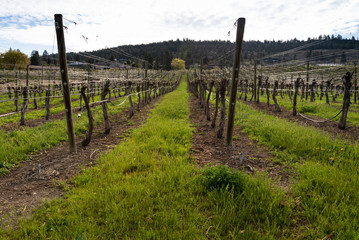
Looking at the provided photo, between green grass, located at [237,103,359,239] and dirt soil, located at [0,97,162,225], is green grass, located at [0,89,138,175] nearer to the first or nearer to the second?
dirt soil, located at [0,97,162,225]

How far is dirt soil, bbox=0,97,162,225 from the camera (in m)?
3.15

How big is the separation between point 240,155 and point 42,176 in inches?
182

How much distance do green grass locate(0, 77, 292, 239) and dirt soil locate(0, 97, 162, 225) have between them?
37 cm

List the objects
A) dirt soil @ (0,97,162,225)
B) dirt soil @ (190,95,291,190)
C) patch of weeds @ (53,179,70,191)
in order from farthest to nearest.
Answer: dirt soil @ (190,95,291,190), patch of weeds @ (53,179,70,191), dirt soil @ (0,97,162,225)

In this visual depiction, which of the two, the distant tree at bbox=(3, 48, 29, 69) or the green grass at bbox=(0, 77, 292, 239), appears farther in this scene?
the distant tree at bbox=(3, 48, 29, 69)

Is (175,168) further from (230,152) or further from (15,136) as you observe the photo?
(15,136)

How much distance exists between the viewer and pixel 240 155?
484cm

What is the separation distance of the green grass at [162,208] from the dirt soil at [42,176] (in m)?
0.37

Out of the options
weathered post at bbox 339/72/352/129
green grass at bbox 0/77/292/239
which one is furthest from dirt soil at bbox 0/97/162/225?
weathered post at bbox 339/72/352/129

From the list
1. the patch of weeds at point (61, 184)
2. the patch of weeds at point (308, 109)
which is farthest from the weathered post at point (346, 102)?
the patch of weeds at point (61, 184)

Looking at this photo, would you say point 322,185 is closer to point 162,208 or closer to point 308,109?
point 162,208

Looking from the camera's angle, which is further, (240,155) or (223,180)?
(240,155)

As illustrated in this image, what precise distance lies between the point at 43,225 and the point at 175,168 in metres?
2.35

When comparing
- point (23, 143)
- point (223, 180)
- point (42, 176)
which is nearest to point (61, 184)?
point (42, 176)
